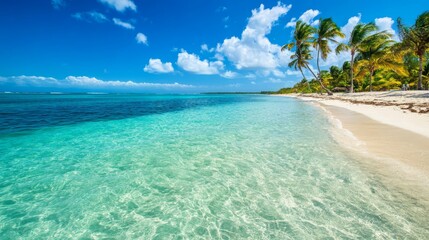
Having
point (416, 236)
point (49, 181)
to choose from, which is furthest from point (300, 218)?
point (49, 181)

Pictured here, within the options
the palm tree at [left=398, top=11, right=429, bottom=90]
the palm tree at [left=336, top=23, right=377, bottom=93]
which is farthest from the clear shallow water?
the palm tree at [left=336, top=23, right=377, bottom=93]

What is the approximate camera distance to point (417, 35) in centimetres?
2212

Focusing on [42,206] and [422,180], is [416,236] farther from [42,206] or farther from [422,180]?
[42,206]

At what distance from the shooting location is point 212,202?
3.78 m

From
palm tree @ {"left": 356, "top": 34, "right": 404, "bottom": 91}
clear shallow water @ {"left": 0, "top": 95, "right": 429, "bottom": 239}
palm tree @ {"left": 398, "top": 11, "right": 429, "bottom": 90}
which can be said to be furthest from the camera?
palm tree @ {"left": 356, "top": 34, "right": 404, "bottom": 91}

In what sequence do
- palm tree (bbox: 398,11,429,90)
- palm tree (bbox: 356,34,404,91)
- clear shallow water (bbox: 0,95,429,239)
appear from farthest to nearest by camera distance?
palm tree (bbox: 356,34,404,91), palm tree (bbox: 398,11,429,90), clear shallow water (bbox: 0,95,429,239)

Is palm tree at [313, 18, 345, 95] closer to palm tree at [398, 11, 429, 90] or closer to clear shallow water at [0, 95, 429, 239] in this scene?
palm tree at [398, 11, 429, 90]

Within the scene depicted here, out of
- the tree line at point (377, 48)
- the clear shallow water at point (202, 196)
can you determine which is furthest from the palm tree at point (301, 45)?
the clear shallow water at point (202, 196)

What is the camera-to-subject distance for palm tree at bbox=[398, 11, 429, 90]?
2164cm

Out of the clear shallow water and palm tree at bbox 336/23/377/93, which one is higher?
palm tree at bbox 336/23/377/93

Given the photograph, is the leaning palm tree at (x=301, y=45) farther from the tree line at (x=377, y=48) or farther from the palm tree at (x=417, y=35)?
the palm tree at (x=417, y=35)

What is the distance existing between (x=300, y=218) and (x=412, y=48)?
3069 cm

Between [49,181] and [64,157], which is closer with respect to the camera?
[49,181]

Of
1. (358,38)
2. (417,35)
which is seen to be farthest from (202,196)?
(358,38)
